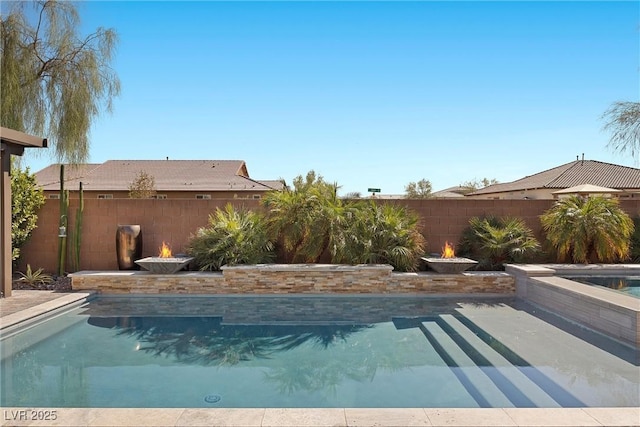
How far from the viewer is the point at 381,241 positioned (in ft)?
31.0

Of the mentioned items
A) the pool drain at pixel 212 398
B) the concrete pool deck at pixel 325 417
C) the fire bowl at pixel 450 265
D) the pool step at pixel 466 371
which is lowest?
the pool drain at pixel 212 398

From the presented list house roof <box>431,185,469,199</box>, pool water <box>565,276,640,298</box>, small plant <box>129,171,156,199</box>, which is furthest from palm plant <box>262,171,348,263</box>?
house roof <box>431,185,469,199</box>

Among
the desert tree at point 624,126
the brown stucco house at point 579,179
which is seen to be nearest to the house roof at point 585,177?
the brown stucco house at point 579,179

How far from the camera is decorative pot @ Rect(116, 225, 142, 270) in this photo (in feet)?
31.7

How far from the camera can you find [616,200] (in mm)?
10234

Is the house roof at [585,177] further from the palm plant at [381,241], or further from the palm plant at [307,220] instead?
the palm plant at [307,220]

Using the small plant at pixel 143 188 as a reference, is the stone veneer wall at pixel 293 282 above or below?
below

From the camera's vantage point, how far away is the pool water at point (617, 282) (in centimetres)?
720

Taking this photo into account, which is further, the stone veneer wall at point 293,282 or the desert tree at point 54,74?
the desert tree at point 54,74

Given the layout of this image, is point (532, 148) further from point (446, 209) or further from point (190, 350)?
point (190, 350)

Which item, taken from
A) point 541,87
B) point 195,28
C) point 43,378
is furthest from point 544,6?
point 43,378

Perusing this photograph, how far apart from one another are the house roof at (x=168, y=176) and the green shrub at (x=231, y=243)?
14031 mm

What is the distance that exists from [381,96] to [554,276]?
323 inches

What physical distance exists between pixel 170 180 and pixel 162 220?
16.5 m
